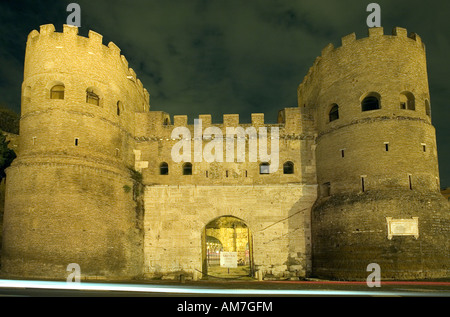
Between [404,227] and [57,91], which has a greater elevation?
[57,91]

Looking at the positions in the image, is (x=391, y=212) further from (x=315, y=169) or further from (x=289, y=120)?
(x=289, y=120)

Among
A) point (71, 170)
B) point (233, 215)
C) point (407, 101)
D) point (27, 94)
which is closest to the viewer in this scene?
point (71, 170)

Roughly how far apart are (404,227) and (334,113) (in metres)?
6.26

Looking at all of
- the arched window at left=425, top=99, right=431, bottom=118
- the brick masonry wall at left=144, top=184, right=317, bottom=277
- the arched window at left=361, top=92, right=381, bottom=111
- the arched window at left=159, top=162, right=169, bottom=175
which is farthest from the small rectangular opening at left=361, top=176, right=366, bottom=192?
the arched window at left=159, top=162, right=169, bottom=175

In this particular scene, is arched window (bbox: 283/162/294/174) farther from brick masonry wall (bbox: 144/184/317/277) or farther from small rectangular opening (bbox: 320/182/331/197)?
small rectangular opening (bbox: 320/182/331/197)

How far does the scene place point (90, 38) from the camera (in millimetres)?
18516

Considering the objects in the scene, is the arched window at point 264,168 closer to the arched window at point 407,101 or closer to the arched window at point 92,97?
the arched window at point 407,101

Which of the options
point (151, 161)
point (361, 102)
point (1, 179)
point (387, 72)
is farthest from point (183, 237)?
point (387, 72)

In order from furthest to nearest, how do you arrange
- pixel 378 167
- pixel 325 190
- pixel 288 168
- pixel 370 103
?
pixel 288 168 → pixel 325 190 → pixel 370 103 → pixel 378 167

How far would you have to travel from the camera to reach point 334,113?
788 inches

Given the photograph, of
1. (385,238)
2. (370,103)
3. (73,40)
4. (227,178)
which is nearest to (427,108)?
(370,103)

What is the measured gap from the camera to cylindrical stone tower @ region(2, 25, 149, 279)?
625 inches

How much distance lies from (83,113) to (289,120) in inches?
377

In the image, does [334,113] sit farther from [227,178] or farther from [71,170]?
[71,170]
